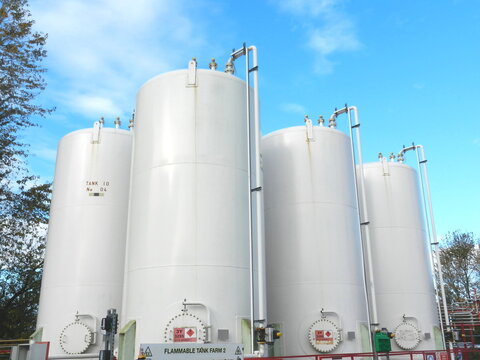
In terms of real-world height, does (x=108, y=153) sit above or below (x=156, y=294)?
above

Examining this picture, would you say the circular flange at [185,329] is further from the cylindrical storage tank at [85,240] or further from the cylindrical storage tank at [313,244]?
the cylindrical storage tank at [313,244]

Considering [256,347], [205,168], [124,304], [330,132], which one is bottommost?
[256,347]

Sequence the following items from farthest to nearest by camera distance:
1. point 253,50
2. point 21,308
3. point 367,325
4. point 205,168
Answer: point 21,308 → point 367,325 → point 253,50 → point 205,168

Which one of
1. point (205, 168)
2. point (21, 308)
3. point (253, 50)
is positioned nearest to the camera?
point (205, 168)

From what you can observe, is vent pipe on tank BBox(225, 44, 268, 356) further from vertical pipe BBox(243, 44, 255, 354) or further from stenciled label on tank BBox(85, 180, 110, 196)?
stenciled label on tank BBox(85, 180, 110, 196)

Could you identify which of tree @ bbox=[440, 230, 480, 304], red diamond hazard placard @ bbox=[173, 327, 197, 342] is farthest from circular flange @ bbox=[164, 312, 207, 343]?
tree @ bbox=[440, 230, 480, 304]

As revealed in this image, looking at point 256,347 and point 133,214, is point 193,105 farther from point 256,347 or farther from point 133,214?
point 256,347

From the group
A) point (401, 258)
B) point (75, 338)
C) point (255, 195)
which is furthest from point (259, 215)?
point (401, 258)

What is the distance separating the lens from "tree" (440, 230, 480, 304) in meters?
41.6

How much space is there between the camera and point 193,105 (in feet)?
40.9

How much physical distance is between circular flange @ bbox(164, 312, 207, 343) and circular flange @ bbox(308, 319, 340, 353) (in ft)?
15.2

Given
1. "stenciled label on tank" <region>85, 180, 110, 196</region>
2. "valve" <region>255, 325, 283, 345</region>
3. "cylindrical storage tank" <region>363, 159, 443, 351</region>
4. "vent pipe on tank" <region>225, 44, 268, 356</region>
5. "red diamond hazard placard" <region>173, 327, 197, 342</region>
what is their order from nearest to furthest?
"red diamond hazard placard" <region>173, 327, 197, 342</region> → "valve" <region>255, 325, 283, 345</region> → "vent pipe on tank" <region>225, 44, 268, 356</region> → "stenciled label on tank" <region>85, 180, 110, 196</region> → "cylindrical storage tank" <region>363, 159, 443, 351</region>

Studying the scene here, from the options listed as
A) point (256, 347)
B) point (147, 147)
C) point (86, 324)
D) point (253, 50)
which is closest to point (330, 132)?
point (253, 50)

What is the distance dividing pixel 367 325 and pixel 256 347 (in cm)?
504
